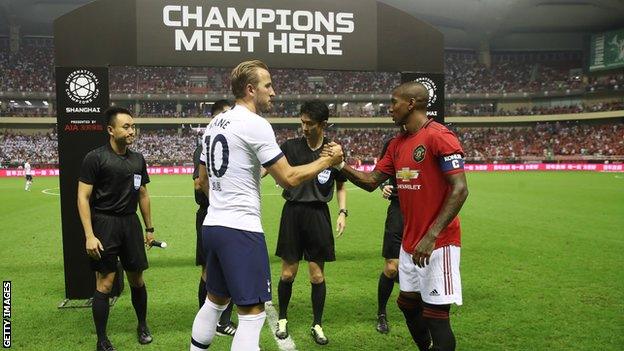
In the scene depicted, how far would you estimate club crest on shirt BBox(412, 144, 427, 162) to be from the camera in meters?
3.84

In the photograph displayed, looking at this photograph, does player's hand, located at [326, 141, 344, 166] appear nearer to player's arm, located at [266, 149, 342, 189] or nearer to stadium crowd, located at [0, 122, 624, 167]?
player's arm, located at [266, 149, 342, 189]

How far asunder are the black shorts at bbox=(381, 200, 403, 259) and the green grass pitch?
942 millimetres

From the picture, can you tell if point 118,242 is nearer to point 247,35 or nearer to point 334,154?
point 334,154

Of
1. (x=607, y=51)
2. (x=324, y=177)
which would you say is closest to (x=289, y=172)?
(x=324, y=177)

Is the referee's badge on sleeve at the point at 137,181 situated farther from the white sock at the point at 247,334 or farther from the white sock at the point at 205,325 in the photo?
the white sock at the point at 247,334

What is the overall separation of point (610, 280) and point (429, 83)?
4.46 meters

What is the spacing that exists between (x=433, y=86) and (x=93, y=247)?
17.3ft

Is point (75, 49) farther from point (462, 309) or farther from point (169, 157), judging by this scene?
point (169, 157)

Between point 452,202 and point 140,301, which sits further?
point 140,301

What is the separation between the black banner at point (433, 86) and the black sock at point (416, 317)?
3816 millimetres

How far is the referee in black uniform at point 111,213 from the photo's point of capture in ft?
16.6

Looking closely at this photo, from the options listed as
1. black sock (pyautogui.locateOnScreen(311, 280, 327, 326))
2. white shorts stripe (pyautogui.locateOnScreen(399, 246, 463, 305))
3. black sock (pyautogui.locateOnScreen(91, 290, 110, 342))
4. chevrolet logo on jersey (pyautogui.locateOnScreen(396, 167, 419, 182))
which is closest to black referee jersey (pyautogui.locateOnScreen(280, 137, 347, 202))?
black sock (pyautogui.locateOnScreen(311, 280, 327, 326))

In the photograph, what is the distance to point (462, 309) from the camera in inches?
258

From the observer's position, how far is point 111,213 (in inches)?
207
